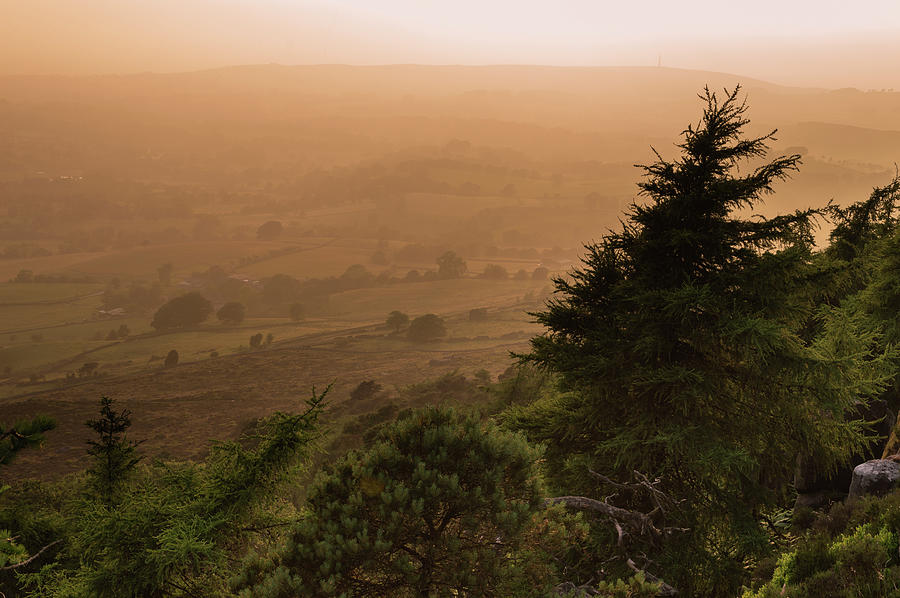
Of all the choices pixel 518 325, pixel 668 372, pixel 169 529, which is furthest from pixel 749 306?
pixel 518 325

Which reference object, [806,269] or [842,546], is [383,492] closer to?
[842,546]

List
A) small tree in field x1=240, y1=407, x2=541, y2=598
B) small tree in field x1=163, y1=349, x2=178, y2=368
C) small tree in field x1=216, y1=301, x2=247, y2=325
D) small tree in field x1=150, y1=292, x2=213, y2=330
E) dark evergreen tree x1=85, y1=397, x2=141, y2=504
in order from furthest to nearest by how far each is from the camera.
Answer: small tree in field x1=216, y1=301, x2=247, y2=325 < small tree in field x1=150, y1=292, x2=213, y2=330 < small tree in field x1=163, y1=349, x2=178, y2=368 < dark evergreen tree x1=85, y1=397, x2=141, y2=504 < small tree in field x1=240, y1=407, x2=541, y2=598

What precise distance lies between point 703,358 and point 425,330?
11187 centimetres

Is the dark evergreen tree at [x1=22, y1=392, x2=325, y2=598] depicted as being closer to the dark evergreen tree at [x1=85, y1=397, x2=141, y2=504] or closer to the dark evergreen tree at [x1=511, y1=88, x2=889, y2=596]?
the dark evergreen tree at [x1=85, y1=397, x2=141, y2=504]

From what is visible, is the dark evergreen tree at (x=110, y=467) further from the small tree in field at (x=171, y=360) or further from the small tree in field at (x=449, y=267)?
the small tree in field at (x=449, y=267)

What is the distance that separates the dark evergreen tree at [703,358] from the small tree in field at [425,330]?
363ft

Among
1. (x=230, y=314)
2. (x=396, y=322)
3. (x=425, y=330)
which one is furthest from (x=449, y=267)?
(x=230, y=314)

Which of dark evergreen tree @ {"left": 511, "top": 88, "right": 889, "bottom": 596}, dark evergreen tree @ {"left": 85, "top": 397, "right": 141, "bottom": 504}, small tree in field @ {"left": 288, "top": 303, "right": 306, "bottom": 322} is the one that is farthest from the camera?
small tree in field @ {"left": 288, "top": 303, "right": 306, "bottom": 322}

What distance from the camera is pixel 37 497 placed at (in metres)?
20.4

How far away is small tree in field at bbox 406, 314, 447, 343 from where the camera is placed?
120812 millimetres

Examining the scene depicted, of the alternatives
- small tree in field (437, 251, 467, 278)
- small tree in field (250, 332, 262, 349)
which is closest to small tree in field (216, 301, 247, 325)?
small tree in field (250, 332, 262, 349)

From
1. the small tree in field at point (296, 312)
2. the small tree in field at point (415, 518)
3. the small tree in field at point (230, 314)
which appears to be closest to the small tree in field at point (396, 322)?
the small tree in field at point (296, 312)

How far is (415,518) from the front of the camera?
221 inches

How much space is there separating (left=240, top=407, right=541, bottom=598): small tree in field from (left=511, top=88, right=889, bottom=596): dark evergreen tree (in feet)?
12.3
